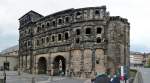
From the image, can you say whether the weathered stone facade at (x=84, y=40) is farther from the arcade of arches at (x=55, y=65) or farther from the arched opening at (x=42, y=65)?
the arched opening at (x=42, y=65)

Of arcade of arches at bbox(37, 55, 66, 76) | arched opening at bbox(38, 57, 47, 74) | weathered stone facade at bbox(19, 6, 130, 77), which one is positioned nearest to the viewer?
weathered stone facade at bbox(19, 6, 130, 77)

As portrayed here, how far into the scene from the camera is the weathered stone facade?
5384 centimetres

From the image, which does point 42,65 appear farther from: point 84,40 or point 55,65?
point 84,40

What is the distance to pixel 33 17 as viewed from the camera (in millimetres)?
71375

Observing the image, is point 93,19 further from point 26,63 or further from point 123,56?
point 26,63

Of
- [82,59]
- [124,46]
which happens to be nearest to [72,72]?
[82,59]

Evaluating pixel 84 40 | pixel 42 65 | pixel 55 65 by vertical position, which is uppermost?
pixel 84 40

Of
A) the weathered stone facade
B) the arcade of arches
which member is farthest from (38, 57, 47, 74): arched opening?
the weathered stone facade

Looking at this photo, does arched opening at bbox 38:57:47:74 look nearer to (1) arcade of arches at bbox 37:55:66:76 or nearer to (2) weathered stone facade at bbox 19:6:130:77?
(1) arcade of arches at bbox 37:55:66:76

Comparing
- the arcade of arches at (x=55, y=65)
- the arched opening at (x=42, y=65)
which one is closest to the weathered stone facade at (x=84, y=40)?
the arcade of arches at (x=55, y=65)

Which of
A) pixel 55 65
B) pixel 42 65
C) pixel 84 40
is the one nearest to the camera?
pixel 84 40

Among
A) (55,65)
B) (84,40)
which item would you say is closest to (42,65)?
(55,65)

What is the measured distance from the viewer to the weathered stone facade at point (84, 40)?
53.8 metres

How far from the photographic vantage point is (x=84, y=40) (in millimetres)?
54906
